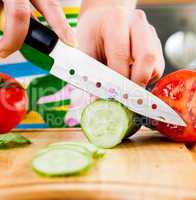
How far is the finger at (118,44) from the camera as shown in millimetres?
1297

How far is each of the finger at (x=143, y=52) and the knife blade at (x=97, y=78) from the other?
0.07m

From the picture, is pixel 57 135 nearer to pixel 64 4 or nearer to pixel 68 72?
pixel 68 72

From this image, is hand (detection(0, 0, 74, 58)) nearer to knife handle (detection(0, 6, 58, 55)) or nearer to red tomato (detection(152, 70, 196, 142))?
knife handle (detection(0, 6, 58, 55))

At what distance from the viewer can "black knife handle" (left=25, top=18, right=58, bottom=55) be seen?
3.97 ft

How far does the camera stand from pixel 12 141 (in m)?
1.20

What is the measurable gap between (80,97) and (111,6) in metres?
0.26

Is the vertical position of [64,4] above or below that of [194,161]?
above

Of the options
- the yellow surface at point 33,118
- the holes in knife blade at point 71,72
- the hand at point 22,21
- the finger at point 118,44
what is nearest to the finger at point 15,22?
the hand at point 22,21

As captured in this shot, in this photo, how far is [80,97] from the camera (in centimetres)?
152

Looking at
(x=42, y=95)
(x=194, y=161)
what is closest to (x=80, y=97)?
(x=42, y=95)

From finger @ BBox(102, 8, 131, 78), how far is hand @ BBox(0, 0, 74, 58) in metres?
0.11

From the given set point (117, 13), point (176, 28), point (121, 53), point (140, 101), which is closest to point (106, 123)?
point (140, 101)

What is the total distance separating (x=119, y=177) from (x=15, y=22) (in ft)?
1.29

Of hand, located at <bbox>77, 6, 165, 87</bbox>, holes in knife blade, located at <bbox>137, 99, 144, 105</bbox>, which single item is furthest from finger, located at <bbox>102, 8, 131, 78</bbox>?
holes in knife blade, located at <bbox>137, 99, 144, 105</bbox>
